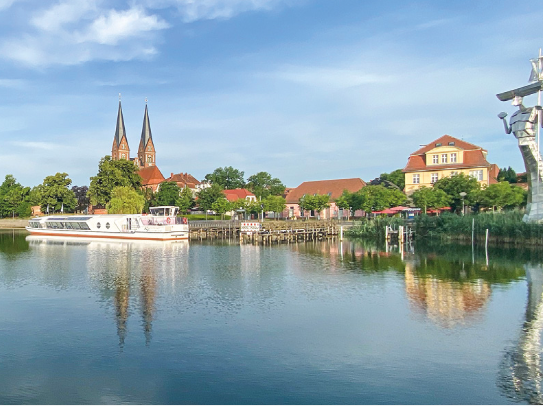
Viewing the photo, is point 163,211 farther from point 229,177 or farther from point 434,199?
point 229,177

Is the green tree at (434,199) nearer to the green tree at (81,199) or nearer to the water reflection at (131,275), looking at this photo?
the water reflection at (131,275)

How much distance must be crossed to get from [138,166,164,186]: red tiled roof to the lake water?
270 ft

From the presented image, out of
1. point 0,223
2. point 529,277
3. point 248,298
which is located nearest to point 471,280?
point 529,277

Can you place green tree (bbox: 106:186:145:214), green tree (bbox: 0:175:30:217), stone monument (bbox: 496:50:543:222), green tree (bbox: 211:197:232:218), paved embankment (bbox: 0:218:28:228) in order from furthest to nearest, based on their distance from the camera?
1. green tree (bbox: 0:175:30:217)
2. paved embankment (bbox: 0:218:28:228)
3. green tree (bbox: 211:197:232:218)
4. green tree (bbox: 106:186:145:214)
5. stone monument (bbox: 496:50:543:222)

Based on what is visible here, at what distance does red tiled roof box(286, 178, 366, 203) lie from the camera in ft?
235

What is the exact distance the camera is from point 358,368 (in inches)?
360

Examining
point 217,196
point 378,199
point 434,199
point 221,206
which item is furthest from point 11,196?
point 434,199

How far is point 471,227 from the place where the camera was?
120ft

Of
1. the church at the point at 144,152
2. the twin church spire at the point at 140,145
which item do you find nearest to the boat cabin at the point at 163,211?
the church at the point at 144,152

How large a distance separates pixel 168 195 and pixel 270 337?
68.6 metres

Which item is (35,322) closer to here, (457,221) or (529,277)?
(529,277)

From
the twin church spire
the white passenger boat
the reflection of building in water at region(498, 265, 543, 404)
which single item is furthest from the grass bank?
the twin church spire

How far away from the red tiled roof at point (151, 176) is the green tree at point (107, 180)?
101ft

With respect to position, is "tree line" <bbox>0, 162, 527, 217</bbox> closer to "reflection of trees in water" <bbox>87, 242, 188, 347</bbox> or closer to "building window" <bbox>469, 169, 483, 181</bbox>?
"building window" <bbox>469, 169, 483, 181</bbox>
